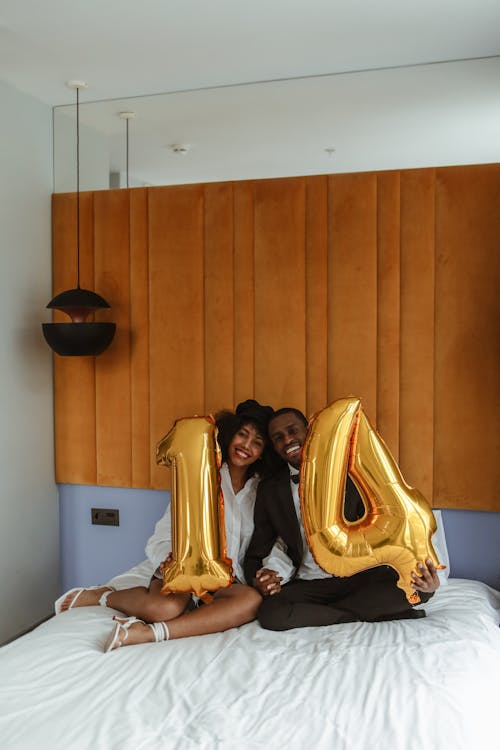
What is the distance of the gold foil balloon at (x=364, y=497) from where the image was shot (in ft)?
5.07

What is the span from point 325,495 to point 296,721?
0.55 meters

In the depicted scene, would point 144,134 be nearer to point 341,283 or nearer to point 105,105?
point 105,105

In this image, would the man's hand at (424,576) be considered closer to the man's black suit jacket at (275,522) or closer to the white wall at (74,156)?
the man's black suit jacket at (275,522)

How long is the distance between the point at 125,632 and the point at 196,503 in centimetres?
56

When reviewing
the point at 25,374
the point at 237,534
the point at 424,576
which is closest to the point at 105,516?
the point at 25,374

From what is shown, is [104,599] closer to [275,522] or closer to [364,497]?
[275,522]

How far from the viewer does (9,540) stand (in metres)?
3.07

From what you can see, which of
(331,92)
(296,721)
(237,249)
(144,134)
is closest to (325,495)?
(296,721)

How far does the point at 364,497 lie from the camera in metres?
1.71

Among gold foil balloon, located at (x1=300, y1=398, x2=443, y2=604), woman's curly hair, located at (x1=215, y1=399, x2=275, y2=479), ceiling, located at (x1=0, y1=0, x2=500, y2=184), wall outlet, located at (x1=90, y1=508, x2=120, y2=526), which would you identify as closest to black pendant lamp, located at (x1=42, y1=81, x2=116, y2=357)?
ceiling, located at (x1=0, y1=0, x2=500, y2=184)

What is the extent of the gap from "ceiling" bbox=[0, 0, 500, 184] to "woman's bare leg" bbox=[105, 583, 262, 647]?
1612 millimetres

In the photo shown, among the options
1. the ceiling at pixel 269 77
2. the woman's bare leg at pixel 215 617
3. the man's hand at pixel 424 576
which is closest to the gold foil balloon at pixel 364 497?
the man's hand at pixel 424 576

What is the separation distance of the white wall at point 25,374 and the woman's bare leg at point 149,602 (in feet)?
2.55

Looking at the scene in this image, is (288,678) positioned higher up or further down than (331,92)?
further down
